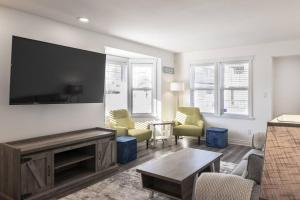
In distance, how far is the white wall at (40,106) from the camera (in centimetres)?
284

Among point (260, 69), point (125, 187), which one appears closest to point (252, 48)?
point (260, 69)

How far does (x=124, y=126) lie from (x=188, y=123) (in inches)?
70.1

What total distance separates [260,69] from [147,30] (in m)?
2.94

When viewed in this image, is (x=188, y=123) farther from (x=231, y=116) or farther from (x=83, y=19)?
(x=83, y=19)

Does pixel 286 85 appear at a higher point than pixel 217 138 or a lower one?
higher

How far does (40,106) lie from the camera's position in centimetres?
322

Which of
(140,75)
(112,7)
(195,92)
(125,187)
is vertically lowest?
(125,187)

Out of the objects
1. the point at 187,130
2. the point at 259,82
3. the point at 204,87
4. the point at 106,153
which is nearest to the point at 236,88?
the point at 259,82

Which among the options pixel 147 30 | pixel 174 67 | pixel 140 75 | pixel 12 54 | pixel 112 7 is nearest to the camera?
pixel 12 54

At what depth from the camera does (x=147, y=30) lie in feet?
12.9

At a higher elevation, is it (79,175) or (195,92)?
(195,92)

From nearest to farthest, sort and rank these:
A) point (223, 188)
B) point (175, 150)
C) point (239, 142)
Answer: point (223, 188), point (175, 150), point (239, 142)

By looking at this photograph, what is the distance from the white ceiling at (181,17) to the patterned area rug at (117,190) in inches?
94.3

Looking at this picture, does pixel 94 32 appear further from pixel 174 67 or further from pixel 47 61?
pixel 174 67
